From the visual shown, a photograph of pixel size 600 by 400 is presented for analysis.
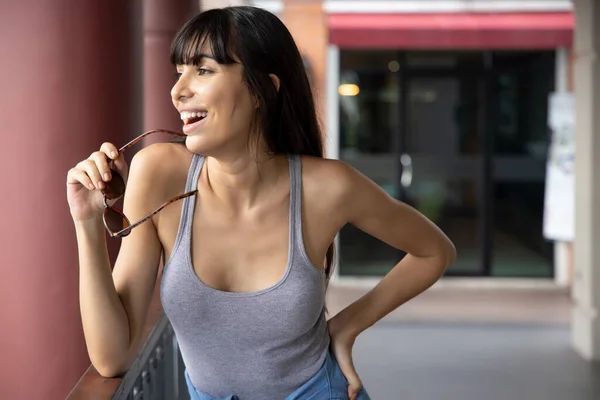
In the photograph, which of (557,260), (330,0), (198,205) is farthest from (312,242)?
(557,260)

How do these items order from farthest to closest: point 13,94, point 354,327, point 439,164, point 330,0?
point 439,164 → point 330,0 → point 13,94 → point 354,327

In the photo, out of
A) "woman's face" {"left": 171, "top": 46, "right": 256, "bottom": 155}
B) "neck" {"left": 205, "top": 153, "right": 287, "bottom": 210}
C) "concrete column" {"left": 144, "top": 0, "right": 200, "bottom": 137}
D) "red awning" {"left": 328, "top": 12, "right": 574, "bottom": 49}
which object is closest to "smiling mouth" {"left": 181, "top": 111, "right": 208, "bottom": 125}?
"woman's face" {"left": 171, "top": 46, "right": 256, "bottom": 155}

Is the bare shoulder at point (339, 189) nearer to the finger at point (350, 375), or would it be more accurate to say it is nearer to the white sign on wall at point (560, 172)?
the finger at point (350, 375)

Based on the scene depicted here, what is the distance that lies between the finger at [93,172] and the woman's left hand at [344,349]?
67 cm

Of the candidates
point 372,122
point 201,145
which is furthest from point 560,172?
point 201,145

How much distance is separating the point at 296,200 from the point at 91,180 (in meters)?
0.41

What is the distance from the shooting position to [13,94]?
1.95 meters

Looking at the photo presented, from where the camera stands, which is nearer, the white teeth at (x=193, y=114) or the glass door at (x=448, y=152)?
the white teeth at (x=193, y=114)

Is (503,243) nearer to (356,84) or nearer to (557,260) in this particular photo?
(557,260)

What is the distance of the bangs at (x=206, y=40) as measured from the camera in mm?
1396

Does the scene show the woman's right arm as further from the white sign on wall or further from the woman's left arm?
the white sign on wall

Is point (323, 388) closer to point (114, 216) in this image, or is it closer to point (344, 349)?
point (344, 349)

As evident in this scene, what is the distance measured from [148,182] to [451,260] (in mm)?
779

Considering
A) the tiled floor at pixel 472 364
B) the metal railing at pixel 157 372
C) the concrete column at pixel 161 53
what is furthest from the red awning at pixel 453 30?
the metal railing at pixel 157 372
